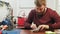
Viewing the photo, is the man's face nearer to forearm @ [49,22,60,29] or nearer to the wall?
forearm @ [49,22,60,29]

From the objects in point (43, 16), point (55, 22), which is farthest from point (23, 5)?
point (55, 22)

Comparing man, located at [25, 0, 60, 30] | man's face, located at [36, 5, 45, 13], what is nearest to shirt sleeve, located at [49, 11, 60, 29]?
man, located at [25, 0, 60, 30]

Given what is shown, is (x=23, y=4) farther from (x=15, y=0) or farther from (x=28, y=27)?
(x=28, y=27)

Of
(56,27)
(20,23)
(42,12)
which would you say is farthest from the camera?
(20,23)

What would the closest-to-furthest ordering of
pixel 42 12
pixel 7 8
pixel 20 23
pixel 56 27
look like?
pixel 56 27
pixel 42 12
pixel 20 23
pixel 7 8

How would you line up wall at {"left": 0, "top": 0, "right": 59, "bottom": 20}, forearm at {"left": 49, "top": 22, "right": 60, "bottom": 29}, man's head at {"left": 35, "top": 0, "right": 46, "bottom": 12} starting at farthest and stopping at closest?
wall at {"left": 0, "top": 0, "right": 59, "bottom": 20}
man's head at {"left": 35, "top": 0, "right": 46, "bottom": 12}
forearm at {"left": 49, "top": 22, "right": 60, "bottom": 29}

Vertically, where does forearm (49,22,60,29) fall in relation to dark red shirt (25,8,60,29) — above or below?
below

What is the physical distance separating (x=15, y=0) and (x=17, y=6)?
0.15 m

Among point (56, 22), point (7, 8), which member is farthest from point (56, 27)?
point (7, 8)

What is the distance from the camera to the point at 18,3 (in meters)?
3.48

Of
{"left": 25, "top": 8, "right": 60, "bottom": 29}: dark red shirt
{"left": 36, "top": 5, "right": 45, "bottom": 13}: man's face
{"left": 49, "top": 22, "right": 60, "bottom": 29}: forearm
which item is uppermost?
{"left": 36, "top": 5, "right": 45, "bottom": 13}: man's face

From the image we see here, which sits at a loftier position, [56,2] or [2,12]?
[56,2]

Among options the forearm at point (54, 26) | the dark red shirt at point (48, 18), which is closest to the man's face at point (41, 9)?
the dark red shirt at point (48, 18)

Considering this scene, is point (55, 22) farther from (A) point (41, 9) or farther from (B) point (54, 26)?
(A) point (41, 9)
